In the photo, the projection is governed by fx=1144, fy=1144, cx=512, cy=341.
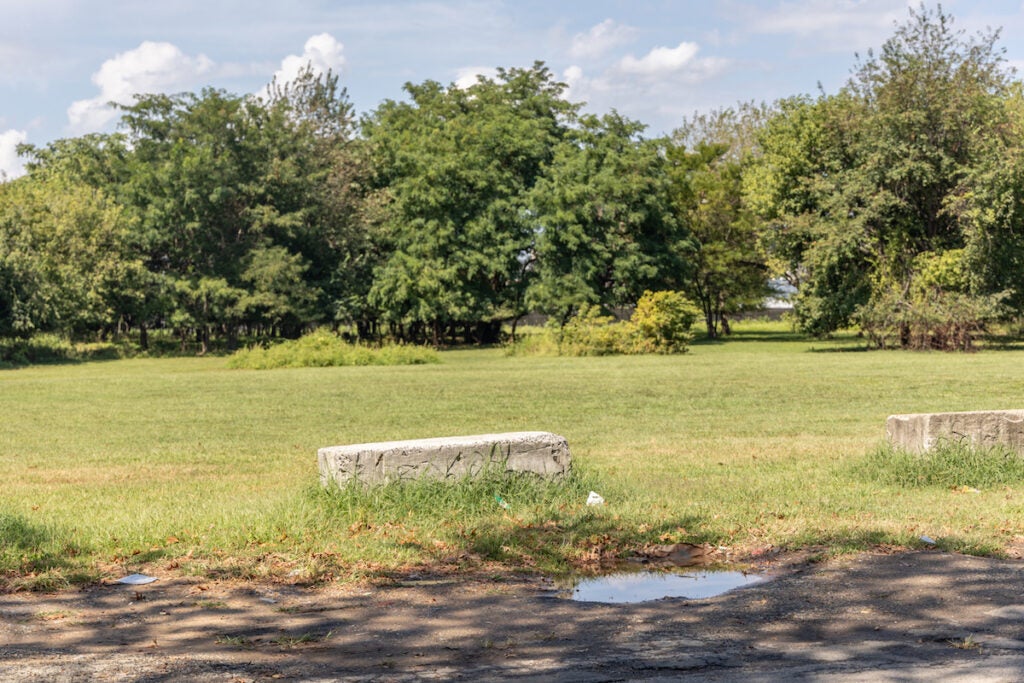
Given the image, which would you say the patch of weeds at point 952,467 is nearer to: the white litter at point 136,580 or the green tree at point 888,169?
the white litter at point 136,580

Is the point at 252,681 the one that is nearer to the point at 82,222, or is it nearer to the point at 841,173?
the point at 841,173

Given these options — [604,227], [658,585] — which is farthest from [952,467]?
[604,227]

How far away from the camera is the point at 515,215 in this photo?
55656 mm

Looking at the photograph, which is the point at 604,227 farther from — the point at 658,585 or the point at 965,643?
the point at 965,643

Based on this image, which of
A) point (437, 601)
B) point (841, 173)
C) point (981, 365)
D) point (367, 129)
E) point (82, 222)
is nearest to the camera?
point (437, 601)

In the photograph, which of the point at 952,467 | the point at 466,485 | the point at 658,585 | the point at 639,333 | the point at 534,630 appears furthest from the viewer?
the point at 639,333

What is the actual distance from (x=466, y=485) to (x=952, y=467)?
4952 mm

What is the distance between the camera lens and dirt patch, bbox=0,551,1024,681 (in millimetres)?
5395

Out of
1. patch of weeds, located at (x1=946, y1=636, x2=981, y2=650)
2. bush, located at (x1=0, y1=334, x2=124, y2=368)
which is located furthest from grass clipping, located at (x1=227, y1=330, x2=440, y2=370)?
patch of weeds, located at (x1=946, y1=636, x2=981, y2=650)

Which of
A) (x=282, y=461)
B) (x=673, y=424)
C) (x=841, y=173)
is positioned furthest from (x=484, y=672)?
(x=841, y=173)

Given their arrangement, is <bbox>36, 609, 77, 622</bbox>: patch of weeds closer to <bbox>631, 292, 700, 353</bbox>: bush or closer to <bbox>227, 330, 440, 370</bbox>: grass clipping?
<bbox>227, 330, 440, 370</bbox>: grass clipping

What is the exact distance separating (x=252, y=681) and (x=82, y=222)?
5021cm

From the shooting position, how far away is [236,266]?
53812 mm

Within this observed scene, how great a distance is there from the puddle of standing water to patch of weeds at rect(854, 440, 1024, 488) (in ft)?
13.1
